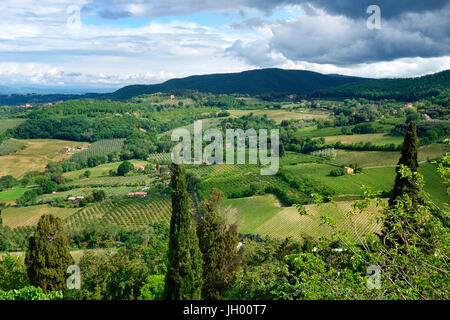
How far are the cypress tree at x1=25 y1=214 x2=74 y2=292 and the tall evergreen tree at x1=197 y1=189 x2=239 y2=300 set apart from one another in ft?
22.3

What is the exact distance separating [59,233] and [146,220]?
1224 inches

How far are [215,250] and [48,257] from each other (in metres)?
7.96

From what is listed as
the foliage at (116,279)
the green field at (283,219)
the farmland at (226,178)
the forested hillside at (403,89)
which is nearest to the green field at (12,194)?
the farmland at (226,178)

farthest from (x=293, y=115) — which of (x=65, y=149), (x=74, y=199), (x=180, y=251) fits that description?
(x=180, y=251)

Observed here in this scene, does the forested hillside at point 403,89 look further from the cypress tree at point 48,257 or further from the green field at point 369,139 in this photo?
the cypress tree at point 48,257

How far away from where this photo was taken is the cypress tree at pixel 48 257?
1642 cm

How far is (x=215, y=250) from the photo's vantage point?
17.2 metres

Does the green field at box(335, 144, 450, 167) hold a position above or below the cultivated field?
above

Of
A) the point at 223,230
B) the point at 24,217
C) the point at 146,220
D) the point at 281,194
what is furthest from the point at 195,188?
the point at 223,230

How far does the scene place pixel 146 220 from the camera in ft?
158

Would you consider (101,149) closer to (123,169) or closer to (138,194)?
(123,169)

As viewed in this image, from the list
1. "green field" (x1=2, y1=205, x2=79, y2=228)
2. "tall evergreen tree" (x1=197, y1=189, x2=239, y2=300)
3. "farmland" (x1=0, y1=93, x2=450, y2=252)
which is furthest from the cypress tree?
"green field" (x1=2, y1=205, x2=79, y2=228)

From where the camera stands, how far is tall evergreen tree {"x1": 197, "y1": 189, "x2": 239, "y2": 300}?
17.0 m

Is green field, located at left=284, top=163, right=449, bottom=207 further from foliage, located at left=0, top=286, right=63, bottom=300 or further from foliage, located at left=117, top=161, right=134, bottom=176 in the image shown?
foliage, located at left=0, top=286, right=63, bottom=300
